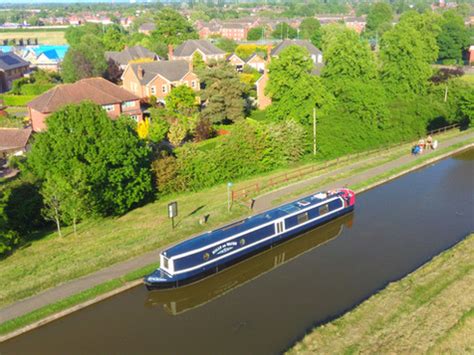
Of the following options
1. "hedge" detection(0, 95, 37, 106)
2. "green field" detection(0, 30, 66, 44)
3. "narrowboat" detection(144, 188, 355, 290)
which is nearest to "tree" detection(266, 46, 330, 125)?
"narrowboat" detection(144, 188, 355, 290)

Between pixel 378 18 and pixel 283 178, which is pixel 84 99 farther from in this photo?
pixel 378 18

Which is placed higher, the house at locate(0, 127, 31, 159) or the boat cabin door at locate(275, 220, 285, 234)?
the house at locate(0, 127, 31, 159)

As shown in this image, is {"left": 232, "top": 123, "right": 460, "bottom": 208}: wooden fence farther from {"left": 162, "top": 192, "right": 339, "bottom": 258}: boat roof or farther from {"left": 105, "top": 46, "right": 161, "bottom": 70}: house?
{"left": 105, "top": 46, "right": 161, "bottom": 70}: house

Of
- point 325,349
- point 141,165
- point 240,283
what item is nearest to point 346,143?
point 141,165

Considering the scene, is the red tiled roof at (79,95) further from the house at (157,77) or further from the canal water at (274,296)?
the canal water at (274,296)

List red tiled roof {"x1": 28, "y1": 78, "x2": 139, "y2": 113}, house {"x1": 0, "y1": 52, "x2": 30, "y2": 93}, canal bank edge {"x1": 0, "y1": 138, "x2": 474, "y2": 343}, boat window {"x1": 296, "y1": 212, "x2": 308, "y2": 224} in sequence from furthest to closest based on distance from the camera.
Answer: house {"x1": 0, "y1": 52, "x2": 30, "y2": 93}, red tiled roof {"x1": 28, "y1": 78, "x2": 139, "y2": 113}, boat window {"x1": 296, "y1": 212, "x2": 308, "y2": 224}, canal bank edge {"x1": 0, "y1": 138, "x2": 474, "y2": 343}

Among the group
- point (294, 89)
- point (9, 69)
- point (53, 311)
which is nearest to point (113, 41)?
point (9, 69)

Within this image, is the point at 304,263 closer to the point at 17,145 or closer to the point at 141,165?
the point at 141,165
